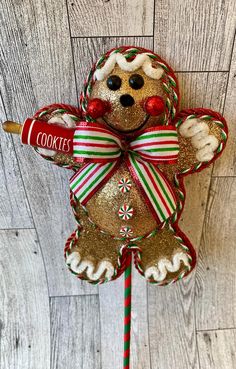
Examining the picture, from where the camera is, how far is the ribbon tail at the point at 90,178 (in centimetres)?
51

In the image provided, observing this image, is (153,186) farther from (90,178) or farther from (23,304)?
(23,304)

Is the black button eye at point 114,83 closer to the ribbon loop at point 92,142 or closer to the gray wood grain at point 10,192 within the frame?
the ribbon loop at point 92,142

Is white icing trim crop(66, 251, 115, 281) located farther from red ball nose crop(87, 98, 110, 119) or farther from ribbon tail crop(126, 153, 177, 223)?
red ball nose crop(87, 98, 110, 119)

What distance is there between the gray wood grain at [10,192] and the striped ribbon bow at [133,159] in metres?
0.18

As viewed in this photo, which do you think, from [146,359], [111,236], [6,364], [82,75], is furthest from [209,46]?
[6,364]

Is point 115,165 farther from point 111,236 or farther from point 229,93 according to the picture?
point 229,93

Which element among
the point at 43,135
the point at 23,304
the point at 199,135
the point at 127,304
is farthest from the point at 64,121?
the point at 23,304

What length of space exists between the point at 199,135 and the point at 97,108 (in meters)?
0.17

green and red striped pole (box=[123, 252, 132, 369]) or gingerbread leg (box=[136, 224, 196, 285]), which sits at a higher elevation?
gingerbread leg (box=[136, 224, 196, 285])

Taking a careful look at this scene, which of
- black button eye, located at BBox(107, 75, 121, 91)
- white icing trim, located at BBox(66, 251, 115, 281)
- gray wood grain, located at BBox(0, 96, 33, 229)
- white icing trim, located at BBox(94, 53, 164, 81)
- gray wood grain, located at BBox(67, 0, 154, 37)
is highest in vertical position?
gray wood grain, located at BBox(67, 0, 154, 37)

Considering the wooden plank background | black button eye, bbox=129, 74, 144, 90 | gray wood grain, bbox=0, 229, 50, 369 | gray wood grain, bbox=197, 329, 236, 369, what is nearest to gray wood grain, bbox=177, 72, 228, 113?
the wooden plank background

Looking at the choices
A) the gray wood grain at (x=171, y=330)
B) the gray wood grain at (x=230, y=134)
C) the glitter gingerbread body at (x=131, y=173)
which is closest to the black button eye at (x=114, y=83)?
the glitter gingerbread body at (x=131, y=173)

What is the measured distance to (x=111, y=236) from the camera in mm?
583

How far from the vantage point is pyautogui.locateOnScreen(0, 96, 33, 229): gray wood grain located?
2.09ft
